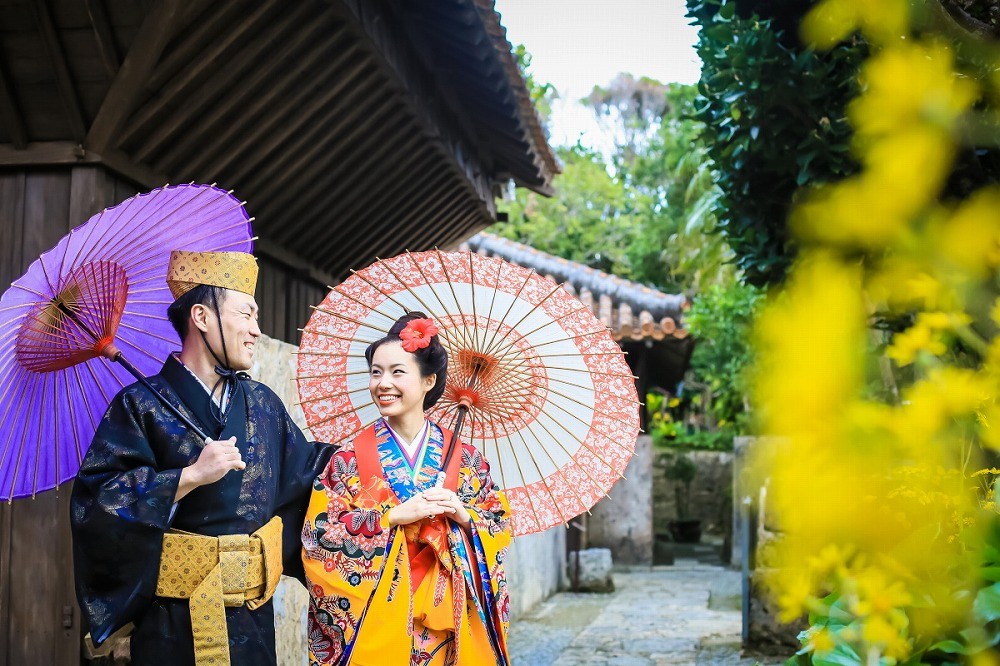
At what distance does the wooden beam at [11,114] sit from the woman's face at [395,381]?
6.06 ft

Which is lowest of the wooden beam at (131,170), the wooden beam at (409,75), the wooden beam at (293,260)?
the wooden beam at (293,260)

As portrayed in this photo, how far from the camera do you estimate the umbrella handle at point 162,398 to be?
3053 mm

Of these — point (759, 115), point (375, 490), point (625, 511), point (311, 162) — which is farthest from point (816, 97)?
point (625, 511)

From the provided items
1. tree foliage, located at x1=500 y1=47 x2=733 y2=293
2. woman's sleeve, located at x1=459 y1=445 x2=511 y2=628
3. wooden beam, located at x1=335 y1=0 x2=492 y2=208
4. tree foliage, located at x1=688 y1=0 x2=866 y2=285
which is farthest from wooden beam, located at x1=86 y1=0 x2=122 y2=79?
tree foliage, located at x1=500 y1=47 x2=733 y2=293

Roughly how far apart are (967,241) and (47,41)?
3732 millimetres

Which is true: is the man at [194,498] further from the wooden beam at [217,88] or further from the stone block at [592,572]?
the stone block at [592,572]

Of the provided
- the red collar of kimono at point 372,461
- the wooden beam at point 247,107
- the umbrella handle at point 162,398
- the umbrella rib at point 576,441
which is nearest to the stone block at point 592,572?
the wooden beam at point 247,107

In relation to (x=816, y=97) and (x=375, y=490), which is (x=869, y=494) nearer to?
(x=375, y=490)

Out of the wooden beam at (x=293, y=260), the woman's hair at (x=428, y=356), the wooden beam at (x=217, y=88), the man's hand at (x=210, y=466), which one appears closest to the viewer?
the man's hand at (x=210, y=466)

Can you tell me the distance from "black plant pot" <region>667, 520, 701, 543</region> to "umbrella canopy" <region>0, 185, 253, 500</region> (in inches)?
798

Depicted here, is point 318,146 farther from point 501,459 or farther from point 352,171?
point 501,459

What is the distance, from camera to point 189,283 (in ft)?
10.5

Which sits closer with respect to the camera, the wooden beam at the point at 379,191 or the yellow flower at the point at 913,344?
the yellow flower at the point at 913,344

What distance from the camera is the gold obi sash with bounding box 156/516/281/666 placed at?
9.87ft
